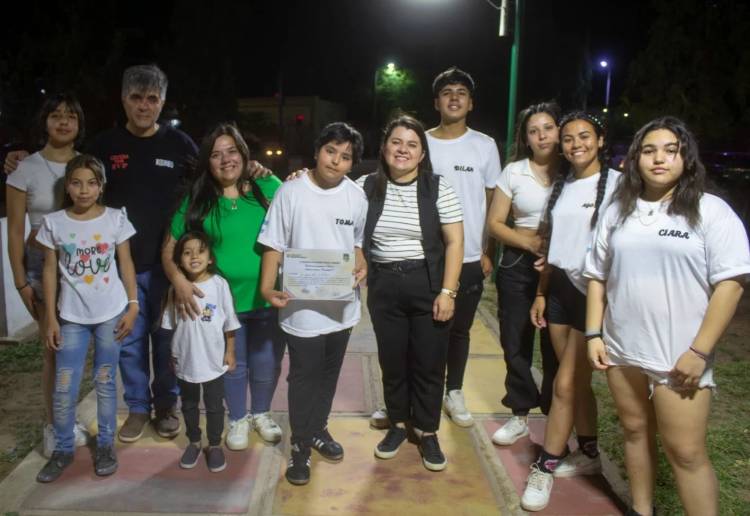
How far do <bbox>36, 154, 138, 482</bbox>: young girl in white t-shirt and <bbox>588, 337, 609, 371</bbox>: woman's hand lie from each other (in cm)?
249

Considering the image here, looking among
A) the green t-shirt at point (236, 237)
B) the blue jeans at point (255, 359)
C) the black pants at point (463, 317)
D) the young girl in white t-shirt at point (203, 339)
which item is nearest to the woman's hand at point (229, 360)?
the young girl in white t-shirt at point (203, 339)

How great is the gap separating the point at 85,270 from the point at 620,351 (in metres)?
2.76

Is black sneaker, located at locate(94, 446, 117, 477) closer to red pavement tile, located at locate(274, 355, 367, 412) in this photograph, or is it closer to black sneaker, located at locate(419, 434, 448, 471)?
red pavement tile, located at locate(274, 355, 367, 412)

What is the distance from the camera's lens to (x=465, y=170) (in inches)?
168

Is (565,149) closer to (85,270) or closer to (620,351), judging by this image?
(620,351)

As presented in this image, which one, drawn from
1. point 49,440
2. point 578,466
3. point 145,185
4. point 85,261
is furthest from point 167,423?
point 578,466

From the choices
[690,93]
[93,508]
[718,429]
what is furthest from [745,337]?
[690,93]

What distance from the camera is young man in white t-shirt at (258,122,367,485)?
11.7 feet

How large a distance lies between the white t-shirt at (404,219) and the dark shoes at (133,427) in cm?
192

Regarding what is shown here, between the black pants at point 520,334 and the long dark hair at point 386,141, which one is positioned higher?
the long dark hair at point 386,141

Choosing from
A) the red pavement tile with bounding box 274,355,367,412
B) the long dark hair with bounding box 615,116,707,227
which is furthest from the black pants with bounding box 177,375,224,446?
the long dark hair with bounding box 615,116,707,227

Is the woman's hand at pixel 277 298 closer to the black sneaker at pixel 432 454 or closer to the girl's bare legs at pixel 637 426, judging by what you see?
the black sneaker at pixel 432 454

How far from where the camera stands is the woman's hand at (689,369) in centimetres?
274

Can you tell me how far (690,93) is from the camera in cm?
1988
